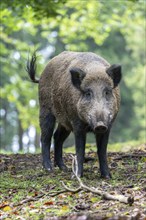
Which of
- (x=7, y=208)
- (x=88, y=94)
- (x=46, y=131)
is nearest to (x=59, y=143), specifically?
(x=46, y=131)

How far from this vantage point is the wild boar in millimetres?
6891

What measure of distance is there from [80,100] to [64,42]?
40.2 ft

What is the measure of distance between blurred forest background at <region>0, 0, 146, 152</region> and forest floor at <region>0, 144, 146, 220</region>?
2.32 metres

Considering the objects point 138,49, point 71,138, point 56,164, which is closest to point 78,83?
point 56,164

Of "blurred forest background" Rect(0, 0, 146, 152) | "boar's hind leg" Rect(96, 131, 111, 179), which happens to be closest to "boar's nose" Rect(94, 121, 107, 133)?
"boar's hind leg" Rect(96, 131, 111, 179)

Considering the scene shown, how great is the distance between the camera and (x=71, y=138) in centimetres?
3091

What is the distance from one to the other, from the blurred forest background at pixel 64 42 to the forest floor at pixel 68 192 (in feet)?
7.62

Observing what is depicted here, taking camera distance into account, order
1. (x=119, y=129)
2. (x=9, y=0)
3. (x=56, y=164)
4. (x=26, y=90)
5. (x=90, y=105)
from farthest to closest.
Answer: (x=119, y=129) → (x=26, y=90) → (x=9, y=0) → (x=56, y=164) → (x=90, y=105)

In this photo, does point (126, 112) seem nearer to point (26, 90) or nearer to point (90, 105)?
point (26, 90)

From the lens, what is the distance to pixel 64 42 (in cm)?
1923

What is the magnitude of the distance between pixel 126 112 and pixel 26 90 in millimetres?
16988

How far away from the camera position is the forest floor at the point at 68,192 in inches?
203

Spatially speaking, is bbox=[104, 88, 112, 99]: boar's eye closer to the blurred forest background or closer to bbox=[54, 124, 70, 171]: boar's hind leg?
bbox=[54, 124, 70, 171]: boar's hind leg

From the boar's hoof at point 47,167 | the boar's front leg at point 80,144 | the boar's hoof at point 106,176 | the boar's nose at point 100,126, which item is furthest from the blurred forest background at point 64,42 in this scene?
the boar's nose at point 100,126
